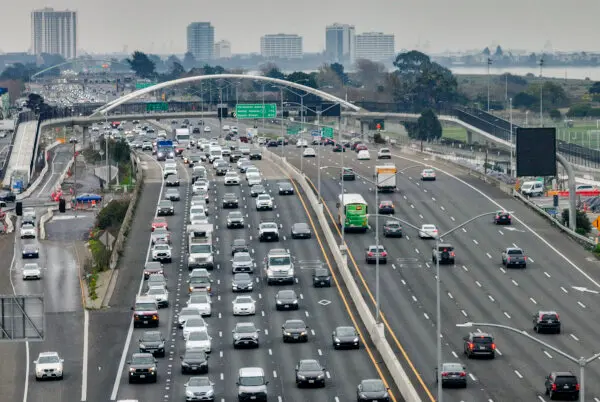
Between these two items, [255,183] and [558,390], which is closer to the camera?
[558,390]

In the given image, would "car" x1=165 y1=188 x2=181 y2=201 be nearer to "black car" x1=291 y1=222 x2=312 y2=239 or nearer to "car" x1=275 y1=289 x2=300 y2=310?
"black car" x1=291 y1=222 x2=312 y2=239

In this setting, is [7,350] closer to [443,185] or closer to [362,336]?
[362,336]

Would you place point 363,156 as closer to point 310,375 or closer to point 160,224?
point 160,224

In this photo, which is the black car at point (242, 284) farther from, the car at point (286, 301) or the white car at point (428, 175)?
the white car at point (428, 175)

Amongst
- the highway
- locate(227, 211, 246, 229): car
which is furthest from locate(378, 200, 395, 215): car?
locate(227, 211, 246, 229): car

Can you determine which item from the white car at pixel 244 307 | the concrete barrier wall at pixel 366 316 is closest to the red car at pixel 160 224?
the concrete barrier wall at pixel 366 316

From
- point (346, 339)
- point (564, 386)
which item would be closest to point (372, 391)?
point (564, 386)

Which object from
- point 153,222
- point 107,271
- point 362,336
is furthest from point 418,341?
point 153,222
